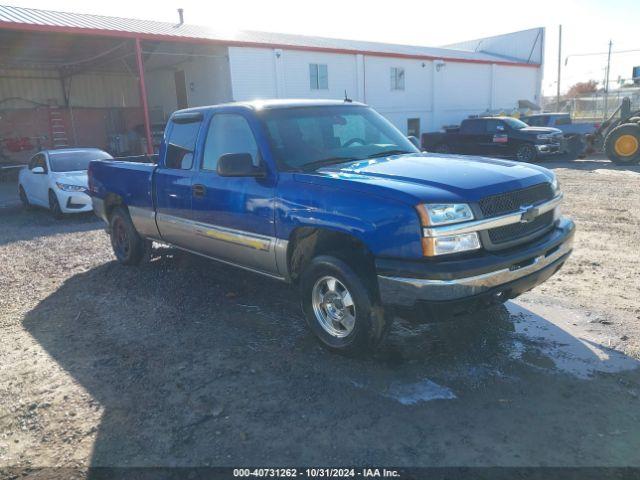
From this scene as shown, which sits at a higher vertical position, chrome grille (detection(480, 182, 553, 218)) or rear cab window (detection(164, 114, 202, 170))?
rear cab window (detection(164, 114, 202, 170))

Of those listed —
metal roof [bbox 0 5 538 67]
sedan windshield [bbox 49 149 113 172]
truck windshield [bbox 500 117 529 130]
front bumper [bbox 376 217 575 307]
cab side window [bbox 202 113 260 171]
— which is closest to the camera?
front bumper [bbox 376 217 575 307]

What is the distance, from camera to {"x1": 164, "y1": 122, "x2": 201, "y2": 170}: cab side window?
210 inches

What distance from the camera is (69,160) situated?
11461 mm

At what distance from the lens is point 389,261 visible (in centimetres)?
349

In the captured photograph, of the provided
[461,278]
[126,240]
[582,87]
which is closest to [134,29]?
[126,240]

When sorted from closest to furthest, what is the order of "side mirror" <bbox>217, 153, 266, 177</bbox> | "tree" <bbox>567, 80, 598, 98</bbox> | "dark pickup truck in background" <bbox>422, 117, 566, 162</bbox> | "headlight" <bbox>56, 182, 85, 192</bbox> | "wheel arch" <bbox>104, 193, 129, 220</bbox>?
"side mirror" <bbox>217, 153, 266, 177</bbox>, "wheel arch" <bbox>104, 193, 129, 220</bbox>, "headlight" <bbox>56, 182, 85, 192</bbox>, "dark pickup truck in background" <bbox>422, 117, 566, 162</bbox>, "tree" <bbox>567, 80, 598, 98</bbox>

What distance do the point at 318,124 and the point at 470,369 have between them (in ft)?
8.33

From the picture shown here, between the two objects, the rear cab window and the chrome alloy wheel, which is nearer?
the chrome alloy wheel

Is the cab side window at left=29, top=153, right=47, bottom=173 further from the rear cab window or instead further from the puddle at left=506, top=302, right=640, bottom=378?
the puddle at left=506, top=302, right=640, bottom=378

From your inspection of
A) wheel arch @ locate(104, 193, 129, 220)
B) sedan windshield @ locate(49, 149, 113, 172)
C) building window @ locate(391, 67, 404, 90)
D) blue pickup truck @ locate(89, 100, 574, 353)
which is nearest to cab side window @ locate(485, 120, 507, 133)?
building window @ locate(391, 67, 404, 90)

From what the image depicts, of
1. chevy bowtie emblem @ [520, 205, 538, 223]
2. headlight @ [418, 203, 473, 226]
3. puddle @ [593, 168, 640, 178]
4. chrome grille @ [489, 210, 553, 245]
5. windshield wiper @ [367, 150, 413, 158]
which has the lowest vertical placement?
puddle @ [593, 168, 640, 178]

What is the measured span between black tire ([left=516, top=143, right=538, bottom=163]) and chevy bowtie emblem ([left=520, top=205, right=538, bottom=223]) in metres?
15.4

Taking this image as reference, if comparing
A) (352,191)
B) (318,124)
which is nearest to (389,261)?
(352,191)

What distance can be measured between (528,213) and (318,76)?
67.0 ft
